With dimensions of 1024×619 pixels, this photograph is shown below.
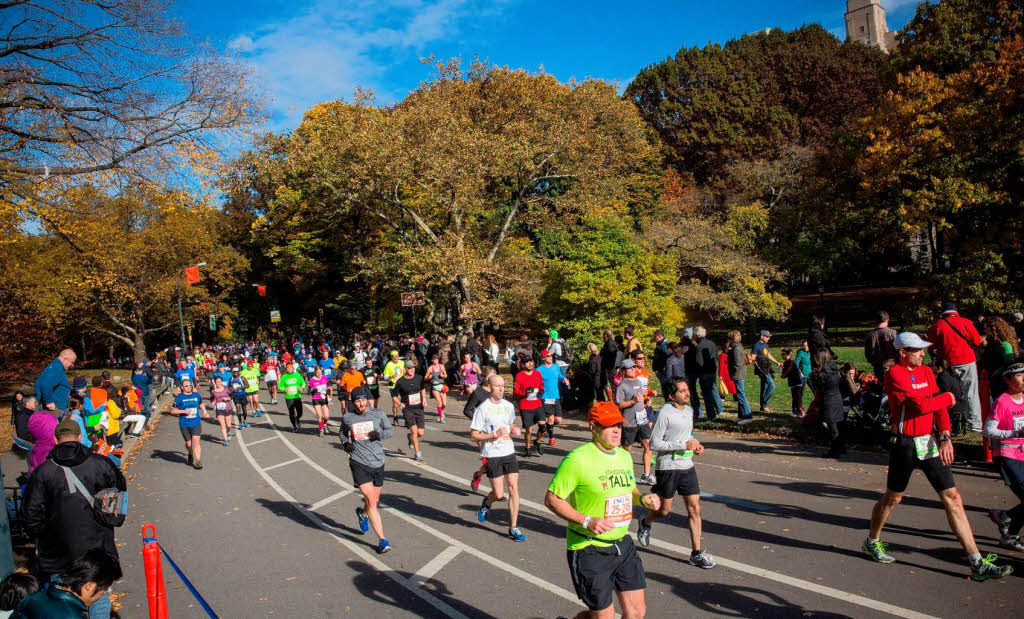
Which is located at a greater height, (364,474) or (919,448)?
(919,448)

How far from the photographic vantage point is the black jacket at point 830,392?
10.4 meters

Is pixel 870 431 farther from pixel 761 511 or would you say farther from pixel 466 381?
pixel 466 381

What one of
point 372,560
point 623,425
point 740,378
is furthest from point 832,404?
point 372,560

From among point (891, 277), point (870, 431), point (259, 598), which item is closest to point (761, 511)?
point (870, 431)

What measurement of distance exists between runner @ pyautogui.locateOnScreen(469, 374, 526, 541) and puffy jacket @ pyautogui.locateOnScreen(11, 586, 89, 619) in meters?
4.77

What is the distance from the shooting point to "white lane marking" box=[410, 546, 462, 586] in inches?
269

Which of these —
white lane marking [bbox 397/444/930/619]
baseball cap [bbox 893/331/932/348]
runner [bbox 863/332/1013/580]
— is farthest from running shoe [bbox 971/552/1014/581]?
baseball cap [bbox 893/331/932/348]

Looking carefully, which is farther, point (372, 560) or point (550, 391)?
point (550, 391)

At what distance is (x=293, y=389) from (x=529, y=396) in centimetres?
794

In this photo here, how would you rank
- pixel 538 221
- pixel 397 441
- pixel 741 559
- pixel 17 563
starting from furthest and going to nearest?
pixel 538 221
pixel 397 441
pixel 17 563
pixel 741 559

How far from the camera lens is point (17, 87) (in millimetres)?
10164

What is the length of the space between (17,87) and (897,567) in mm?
13229

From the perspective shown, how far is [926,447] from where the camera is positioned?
588 centimetres

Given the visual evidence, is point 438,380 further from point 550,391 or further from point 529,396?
point 529,396
